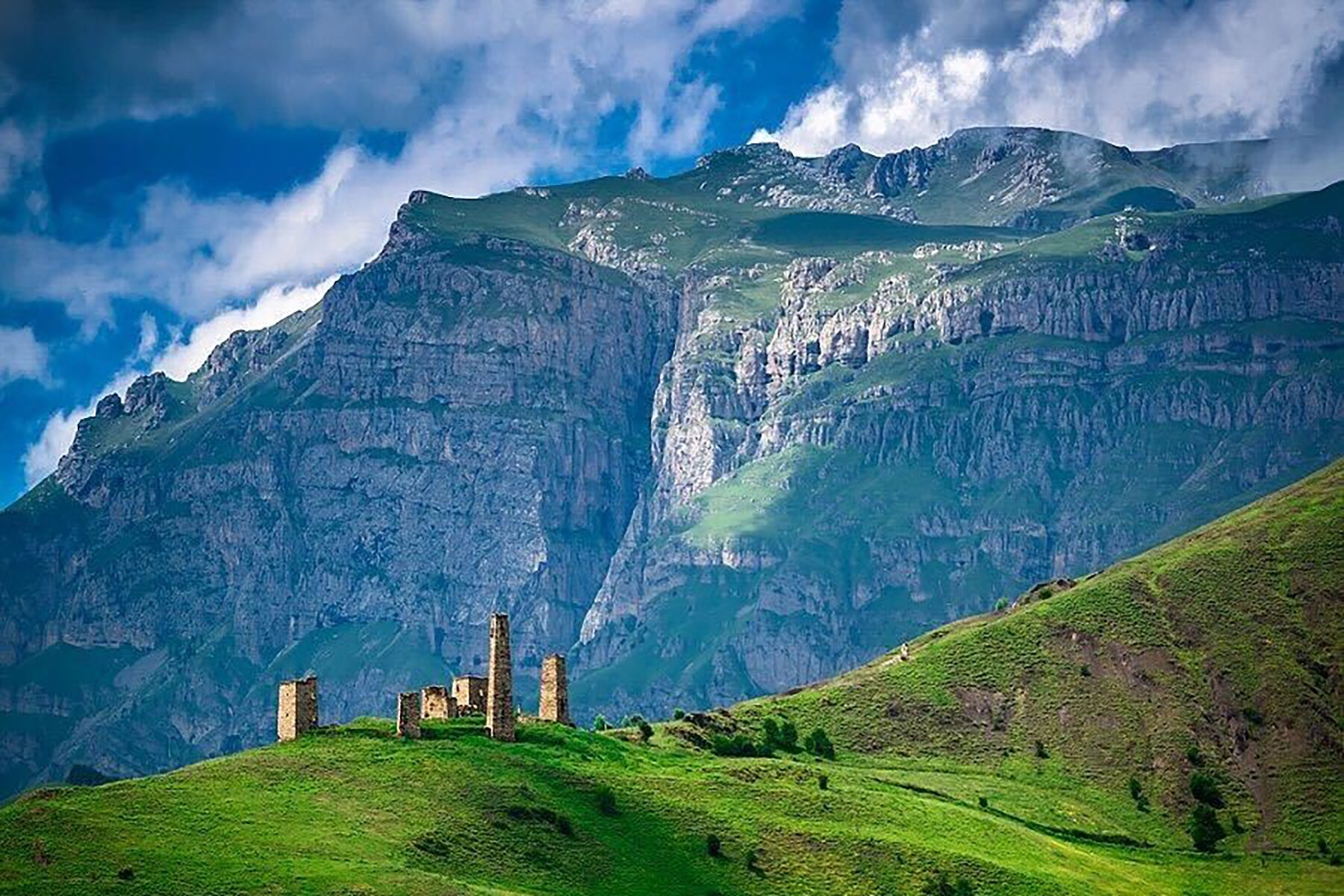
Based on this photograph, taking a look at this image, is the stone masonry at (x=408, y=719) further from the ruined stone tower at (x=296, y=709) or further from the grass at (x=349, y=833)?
the ruined stone tower at (x=296, y=709)

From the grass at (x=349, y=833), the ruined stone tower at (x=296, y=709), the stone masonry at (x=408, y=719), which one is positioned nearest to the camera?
the grass at (x=349, y=833)

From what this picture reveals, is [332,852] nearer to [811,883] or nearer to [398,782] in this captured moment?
[398,782]

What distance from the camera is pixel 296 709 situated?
198125 millimetres

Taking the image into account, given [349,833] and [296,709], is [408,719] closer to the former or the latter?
[296,709]

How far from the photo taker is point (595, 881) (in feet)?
609

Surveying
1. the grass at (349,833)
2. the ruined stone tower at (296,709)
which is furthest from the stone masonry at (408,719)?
the ruined stone tower at (296,709)

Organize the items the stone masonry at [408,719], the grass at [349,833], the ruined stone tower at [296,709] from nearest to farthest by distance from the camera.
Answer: the grass at [349,833] < the stone masonry at [408,719] < the ruined stone tower at [296,709]

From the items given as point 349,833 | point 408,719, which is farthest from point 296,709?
point 349,833

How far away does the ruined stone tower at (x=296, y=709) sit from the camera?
649 feet

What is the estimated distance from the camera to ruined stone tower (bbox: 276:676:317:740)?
7785 inches

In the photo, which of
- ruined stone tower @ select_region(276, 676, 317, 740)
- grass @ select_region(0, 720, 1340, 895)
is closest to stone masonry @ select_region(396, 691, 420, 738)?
grass @ select_region(0, 720, 1340, 895)

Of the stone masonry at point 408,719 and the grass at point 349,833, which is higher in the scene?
the stone masonry at point 408,719

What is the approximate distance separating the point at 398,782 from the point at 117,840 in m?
32.5

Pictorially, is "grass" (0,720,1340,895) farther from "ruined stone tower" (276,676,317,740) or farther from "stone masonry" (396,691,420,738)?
"ruined stone tower" (276,676,317,740)
